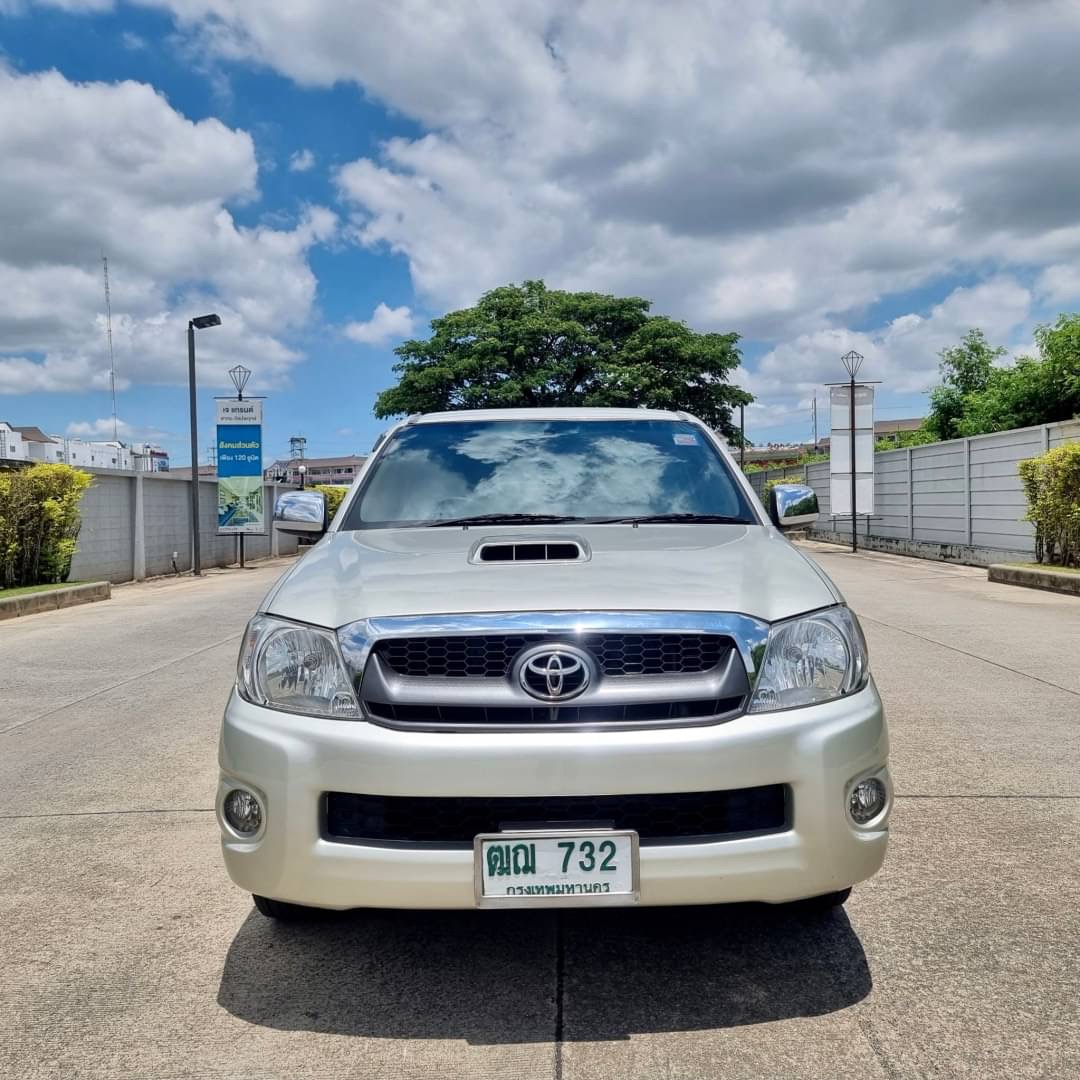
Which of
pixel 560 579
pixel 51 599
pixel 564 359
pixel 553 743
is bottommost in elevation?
pixel 51 599

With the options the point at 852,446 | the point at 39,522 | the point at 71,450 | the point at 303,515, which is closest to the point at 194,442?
the point at 39,522

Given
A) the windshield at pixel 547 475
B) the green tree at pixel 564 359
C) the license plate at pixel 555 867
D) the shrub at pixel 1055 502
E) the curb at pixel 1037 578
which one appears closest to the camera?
the license plate at pixel 555 867

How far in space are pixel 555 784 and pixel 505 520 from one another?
1436mm

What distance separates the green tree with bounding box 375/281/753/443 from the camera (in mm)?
42250

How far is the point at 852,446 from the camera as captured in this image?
21.5 m

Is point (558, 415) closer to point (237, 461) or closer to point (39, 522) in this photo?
point (39, 522)

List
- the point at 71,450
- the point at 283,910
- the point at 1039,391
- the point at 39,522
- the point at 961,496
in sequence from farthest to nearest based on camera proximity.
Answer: the point at 71,450 → the point at 1039,391 → the point at 961,496 → the point at 39,522 → the point at 283,910

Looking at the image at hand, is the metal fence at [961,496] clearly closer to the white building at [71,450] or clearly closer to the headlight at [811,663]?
the headlight at [811,663]

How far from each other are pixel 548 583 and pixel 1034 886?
1971mm

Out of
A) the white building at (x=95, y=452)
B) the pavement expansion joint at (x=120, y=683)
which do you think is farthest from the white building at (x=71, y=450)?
the pavement expansion joint at (x=120, y=683)

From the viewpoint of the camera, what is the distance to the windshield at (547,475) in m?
3.78

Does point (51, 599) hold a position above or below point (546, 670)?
below

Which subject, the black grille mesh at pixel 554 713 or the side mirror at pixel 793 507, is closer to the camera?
the black grille mesh at pixel 554 713

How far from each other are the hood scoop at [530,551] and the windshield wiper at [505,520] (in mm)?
493
